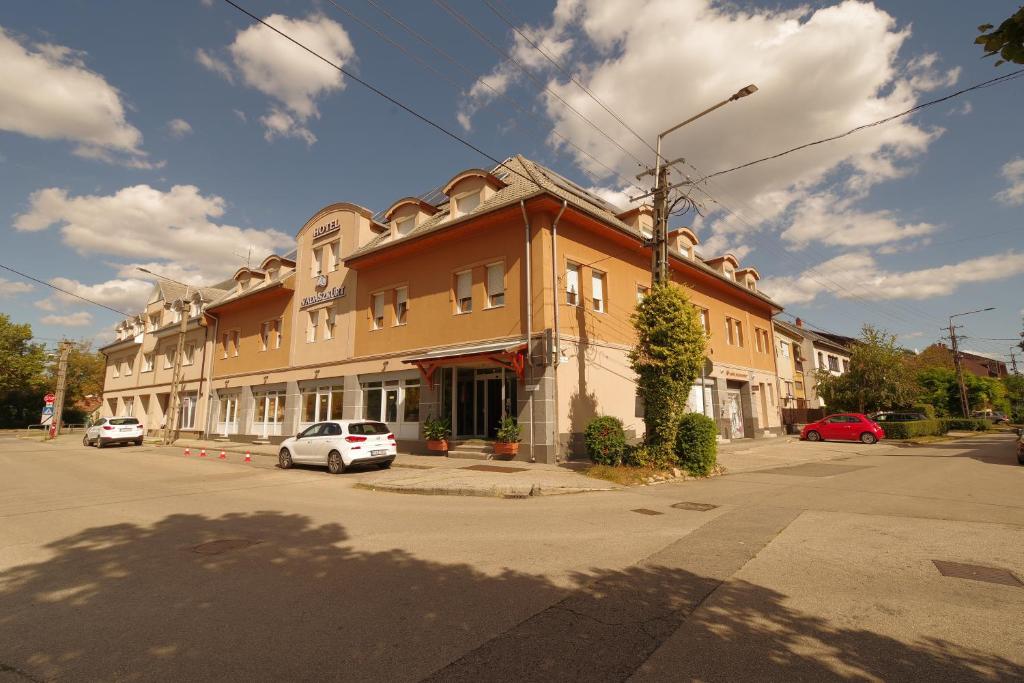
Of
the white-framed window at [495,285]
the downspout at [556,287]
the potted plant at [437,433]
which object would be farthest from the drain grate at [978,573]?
the potted plant at [437,433]

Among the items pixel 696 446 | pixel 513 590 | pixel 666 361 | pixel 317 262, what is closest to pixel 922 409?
pixel 696 446

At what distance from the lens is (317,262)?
25.5 meters

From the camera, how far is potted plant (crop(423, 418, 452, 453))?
1709 centimetres

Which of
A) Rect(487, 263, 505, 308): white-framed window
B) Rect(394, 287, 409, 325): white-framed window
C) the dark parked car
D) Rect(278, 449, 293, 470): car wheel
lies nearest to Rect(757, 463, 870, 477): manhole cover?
Rect(487, 263, 505, 308): white-framed window

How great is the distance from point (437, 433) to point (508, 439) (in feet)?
10.3

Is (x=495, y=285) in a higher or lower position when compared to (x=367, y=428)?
higher

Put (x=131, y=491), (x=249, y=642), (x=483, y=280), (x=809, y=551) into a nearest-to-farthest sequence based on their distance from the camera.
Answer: (x=249, y=642)
(x=809, y=551)
(x=131, y=491)
(x=483, y=280)

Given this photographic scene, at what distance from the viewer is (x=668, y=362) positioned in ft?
42.8

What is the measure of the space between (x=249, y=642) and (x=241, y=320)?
30.3 meters

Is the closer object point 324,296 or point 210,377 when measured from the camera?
point 324,296

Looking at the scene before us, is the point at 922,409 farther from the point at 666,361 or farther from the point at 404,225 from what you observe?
the point at 404,225

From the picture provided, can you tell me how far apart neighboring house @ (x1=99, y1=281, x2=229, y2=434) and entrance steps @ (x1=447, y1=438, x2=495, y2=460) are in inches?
808

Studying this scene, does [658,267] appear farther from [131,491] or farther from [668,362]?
[131,491]

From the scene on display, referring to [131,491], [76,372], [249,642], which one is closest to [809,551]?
[249,642]
